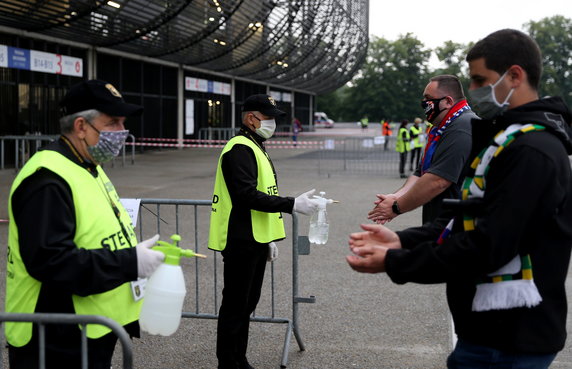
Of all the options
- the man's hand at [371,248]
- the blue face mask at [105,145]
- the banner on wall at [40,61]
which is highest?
the banner on wall at [40,61]

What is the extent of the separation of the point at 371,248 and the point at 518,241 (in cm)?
54

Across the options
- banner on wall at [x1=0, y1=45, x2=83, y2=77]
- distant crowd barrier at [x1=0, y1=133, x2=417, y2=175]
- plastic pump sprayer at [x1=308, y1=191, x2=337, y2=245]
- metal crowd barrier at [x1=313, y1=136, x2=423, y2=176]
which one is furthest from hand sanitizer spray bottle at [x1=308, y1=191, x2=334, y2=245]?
banner on wall at [x1=0, y1=45, x2=83, y2=77]

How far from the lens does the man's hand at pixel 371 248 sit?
2.53 meters

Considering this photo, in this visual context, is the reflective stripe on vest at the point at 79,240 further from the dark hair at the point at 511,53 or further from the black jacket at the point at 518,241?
the dark hair at the point at 511,53

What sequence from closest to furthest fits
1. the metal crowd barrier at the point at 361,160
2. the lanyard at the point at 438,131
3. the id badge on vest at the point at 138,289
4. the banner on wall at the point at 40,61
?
the id badge on vest at the point at 138,289 → the lanyard at the point at 438,131 → the banner on wall at the point at 40,61 → the metal crowd barrier at the point at 361,160

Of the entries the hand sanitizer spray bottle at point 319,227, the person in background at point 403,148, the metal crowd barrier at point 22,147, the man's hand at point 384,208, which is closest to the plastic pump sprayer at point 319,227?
the hand sanitizer spray bottle at point 319,227

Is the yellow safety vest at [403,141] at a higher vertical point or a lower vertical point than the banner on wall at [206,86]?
lower

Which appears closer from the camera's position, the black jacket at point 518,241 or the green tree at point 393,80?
the black jacket at point 518,241

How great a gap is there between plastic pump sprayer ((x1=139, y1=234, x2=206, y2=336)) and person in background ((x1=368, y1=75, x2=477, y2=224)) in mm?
2101

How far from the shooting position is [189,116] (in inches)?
1220

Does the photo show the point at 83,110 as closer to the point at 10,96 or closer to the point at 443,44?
the point at 10,96

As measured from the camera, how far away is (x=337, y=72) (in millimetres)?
50688

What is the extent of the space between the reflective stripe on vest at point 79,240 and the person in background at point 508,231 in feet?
3.52

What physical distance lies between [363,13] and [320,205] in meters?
47.4
